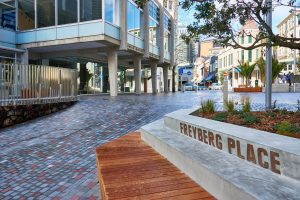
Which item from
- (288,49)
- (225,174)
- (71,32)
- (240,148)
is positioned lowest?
(225,174)

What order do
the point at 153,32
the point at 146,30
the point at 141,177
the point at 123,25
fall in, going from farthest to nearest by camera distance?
the point at 153,32 < the point at 146,30 < the point at 123,25 < the point at 141,177

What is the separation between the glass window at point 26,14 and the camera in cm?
2548

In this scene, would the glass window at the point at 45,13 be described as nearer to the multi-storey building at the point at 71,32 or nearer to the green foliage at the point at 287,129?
the multi-storey building at the point at 71,32

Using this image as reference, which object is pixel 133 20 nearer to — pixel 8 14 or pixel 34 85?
pixel 8 14

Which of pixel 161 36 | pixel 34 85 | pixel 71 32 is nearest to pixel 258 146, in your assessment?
pixel 34 85

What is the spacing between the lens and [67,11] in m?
24.0

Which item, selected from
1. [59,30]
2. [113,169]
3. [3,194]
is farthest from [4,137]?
[59,30]

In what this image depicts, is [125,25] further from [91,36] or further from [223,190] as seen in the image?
[223,190]

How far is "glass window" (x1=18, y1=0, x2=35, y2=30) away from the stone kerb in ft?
78.0

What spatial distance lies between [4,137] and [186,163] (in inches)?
279

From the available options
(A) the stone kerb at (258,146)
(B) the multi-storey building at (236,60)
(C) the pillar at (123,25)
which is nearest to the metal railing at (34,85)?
(C) the pillar at (123,25)

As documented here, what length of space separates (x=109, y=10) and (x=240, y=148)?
21400 mm

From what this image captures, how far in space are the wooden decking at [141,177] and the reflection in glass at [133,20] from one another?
891 inches

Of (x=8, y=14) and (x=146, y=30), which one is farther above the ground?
(x=8, y=14)
